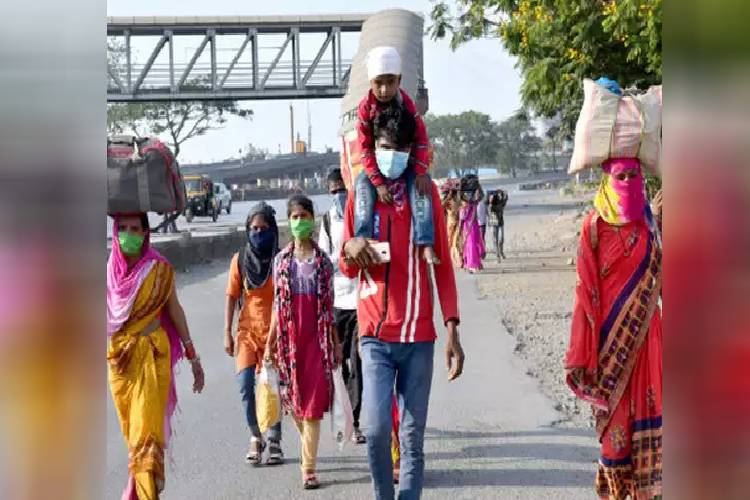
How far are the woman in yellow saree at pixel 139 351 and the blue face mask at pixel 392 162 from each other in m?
1.13

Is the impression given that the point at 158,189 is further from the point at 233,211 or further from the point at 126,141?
the point at 233,211

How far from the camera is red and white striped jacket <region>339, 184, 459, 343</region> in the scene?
4.62 metres

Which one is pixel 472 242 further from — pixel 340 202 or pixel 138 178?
pixel 138 178

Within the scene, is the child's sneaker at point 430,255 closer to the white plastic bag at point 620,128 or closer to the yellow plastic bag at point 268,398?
the white plastic bag at point 620,128

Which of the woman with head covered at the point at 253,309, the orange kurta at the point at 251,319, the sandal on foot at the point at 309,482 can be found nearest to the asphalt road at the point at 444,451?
the sandal on foot at the point at 309,482

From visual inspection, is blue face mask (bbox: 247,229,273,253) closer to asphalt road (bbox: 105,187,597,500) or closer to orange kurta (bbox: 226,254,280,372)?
orange kurta (bbox: 226,254,280,372)

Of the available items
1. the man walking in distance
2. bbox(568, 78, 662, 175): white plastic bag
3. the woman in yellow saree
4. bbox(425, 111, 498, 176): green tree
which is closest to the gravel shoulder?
the man walking in distance

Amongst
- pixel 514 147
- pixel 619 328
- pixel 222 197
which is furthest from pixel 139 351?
pixel 514 147

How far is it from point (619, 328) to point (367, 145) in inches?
54.8

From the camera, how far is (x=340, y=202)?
23.2 ft

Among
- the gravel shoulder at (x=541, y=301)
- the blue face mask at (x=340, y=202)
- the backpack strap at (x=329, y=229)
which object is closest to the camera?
the blue face mask at (x=340, y=202)

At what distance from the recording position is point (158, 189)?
4816mm

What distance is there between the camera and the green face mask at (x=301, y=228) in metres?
6.27
